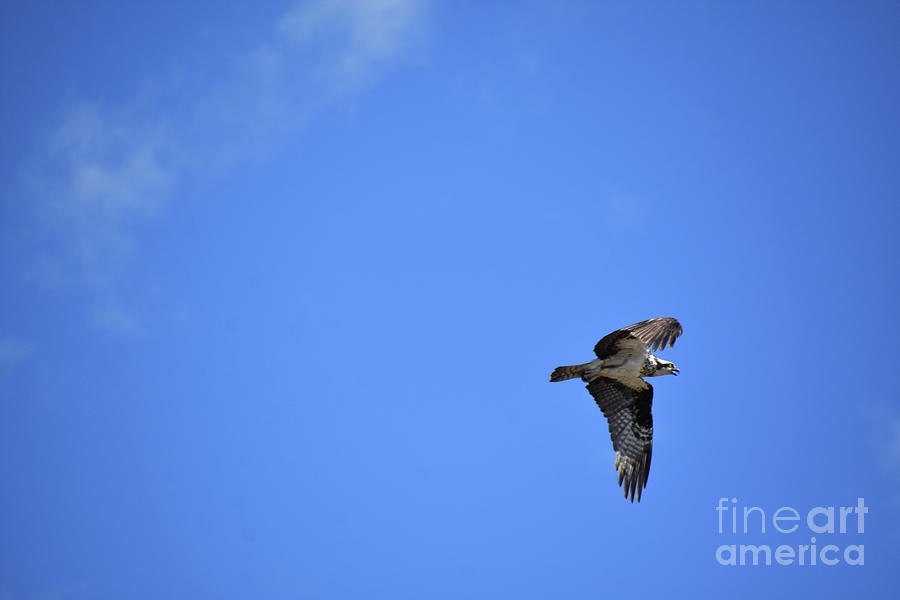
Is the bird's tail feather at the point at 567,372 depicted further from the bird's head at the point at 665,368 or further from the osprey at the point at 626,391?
the bird's head at the point at 665,368

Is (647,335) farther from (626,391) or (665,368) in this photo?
(626,391)

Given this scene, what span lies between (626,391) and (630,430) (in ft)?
3.47

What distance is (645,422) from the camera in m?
21.4

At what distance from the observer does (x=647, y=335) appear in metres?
18.2

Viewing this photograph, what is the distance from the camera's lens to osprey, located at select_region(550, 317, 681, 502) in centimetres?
1975

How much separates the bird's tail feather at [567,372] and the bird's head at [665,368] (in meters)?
1.72

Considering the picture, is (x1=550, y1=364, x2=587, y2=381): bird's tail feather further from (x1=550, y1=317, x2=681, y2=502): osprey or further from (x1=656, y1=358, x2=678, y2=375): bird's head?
(x1=656, y1=358, x2=678, y2=375): bird's head

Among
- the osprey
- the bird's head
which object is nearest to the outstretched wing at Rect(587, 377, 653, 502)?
the osprey

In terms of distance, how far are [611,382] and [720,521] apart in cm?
1465

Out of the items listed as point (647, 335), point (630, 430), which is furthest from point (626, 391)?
point (647, 335)

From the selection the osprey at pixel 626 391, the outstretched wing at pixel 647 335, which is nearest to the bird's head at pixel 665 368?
the osprey at pixel 626 391

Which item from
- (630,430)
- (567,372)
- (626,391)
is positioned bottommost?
(630,430)

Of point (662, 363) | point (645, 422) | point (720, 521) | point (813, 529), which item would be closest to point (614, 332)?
point (662, 363)

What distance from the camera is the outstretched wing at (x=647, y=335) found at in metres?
18.0
